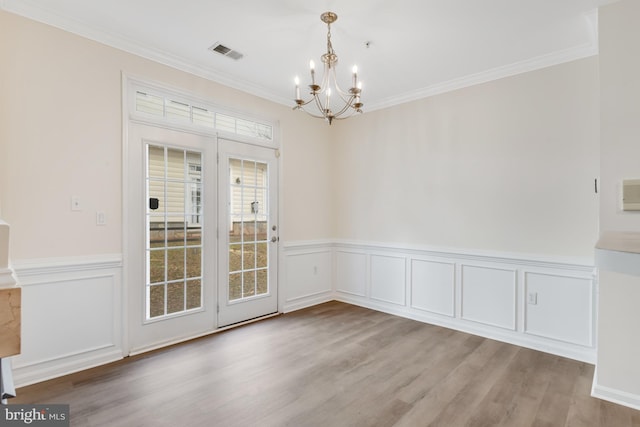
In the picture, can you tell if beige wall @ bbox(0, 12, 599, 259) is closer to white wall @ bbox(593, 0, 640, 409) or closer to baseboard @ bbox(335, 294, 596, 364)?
white wall @ bbox(593, 0, 640, 409)

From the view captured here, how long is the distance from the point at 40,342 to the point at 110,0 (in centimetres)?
262

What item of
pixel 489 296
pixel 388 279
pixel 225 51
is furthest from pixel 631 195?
pixel 225 51

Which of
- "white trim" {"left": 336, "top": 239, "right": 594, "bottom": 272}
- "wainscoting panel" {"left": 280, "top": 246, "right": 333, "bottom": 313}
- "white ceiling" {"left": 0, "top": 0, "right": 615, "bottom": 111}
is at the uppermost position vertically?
"white ceiling" {"left": 0, "top": 0, "right": 615, "bottom": 111}

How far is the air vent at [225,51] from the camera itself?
3059 mm

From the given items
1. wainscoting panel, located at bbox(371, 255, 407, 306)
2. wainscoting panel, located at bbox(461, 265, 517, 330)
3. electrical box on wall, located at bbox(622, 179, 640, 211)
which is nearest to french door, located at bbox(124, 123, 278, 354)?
wainscoting panel, located at bbox(371, 255, 407, 306)

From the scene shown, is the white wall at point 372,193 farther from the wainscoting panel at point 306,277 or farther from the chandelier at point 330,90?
the chandelier at point 330,90

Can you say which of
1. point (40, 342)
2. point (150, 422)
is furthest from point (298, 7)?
point (40, 342)

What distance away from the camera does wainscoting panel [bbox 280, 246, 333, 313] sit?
4.43m

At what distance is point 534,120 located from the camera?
3.25 meters

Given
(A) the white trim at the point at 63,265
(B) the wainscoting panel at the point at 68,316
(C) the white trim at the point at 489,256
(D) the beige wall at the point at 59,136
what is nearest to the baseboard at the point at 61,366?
(B) the wainscoting panel at the point at 68,316

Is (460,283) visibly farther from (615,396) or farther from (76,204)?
(76,204)

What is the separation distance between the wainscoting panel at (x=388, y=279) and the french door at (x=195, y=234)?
135 centimetres

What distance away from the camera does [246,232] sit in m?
3.97

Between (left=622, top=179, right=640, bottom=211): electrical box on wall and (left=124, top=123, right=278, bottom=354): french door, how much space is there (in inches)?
131
